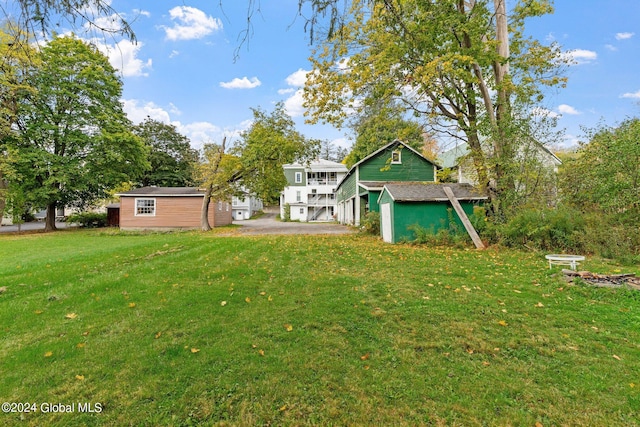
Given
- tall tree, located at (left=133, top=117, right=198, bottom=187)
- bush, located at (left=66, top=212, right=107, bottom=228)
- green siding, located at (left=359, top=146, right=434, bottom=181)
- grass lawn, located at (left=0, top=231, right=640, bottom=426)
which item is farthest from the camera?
tall tree, located at (left=133, top=117, right=198, bottom=187)

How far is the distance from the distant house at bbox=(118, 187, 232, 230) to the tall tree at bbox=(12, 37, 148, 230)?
241cm

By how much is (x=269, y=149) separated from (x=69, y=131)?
14.4 meters

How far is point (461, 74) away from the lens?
1026 cm

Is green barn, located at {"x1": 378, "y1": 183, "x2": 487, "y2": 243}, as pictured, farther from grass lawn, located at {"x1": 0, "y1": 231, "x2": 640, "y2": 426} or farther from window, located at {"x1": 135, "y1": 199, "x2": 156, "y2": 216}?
window, located at {"x1": 135, "y1": 199, "x2": 156, "y2": 216}

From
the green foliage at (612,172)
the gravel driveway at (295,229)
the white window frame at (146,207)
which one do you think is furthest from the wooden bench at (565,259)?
the white window frame at (146,207)

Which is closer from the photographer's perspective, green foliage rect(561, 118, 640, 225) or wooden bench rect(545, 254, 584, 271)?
wooden bench rect(545, 254, 584, 271)

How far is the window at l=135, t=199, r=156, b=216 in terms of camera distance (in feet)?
71.1

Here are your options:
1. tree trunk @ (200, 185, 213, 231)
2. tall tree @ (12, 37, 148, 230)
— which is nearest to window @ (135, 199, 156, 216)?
tall tree @ (12, 37, 148, 230)

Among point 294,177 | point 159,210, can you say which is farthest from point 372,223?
point 294,177

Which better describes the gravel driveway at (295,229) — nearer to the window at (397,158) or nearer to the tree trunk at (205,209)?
the tree trunk at (205,209)

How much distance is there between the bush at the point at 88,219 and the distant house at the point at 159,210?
293 inches

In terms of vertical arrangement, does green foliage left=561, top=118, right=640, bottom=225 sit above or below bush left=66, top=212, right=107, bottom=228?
above

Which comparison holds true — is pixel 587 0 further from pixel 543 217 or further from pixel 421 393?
pixel 421 393

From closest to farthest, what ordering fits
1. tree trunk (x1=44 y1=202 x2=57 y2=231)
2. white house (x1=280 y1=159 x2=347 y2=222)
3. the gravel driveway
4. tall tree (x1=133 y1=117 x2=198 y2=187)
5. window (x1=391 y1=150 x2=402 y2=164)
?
the gravel driveway
window (x1=391 y1=150 x2=402 y2=164)
tree trunk (x1=44 y1=202 x2=57 y2=231)
white house (x1=280 y1=159 x2=347 y2=222)
tall tree (x1=133 y1=117 x2=198 y2=187)
